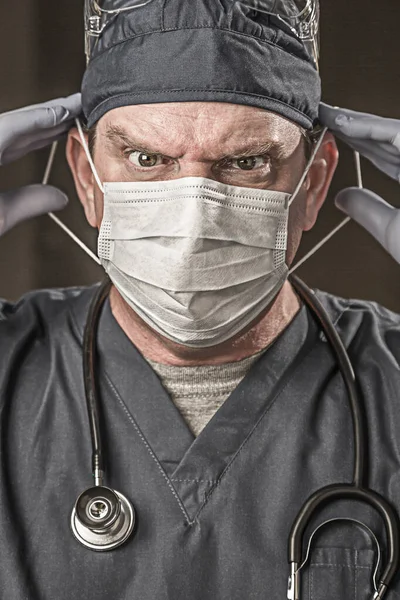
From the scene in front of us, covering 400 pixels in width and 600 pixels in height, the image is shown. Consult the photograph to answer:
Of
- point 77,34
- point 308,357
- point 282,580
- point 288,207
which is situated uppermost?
point 77,34

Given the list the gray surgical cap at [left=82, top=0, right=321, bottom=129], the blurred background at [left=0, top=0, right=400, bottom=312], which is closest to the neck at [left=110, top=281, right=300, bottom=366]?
the gray surgical cap at [left=82, top=0, right=321, bottom=129]

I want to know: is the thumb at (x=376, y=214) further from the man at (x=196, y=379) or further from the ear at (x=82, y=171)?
the ear at (x=82, y=171)

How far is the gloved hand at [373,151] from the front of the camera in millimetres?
1729

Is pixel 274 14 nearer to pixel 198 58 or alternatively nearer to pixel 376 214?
pixel 198 58

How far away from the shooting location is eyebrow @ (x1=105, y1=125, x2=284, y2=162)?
63.2 inches

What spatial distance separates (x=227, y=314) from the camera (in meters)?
1.60

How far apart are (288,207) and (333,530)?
1.73ft

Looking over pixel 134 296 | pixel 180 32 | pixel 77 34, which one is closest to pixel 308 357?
pixel 134 296

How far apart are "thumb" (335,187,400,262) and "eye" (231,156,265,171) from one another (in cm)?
28

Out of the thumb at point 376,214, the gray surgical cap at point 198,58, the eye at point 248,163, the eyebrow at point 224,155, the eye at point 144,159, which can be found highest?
the gray surgical cap at point 198,58

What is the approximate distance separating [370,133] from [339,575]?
2.43 feet

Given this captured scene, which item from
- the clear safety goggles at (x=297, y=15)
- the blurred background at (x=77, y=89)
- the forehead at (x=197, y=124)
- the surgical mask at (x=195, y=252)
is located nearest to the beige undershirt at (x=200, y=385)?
the surgical mask at (x=195, y=252)

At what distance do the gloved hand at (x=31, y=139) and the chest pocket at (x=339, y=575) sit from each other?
0.80m

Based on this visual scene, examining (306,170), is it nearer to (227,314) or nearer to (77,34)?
(227,314)
